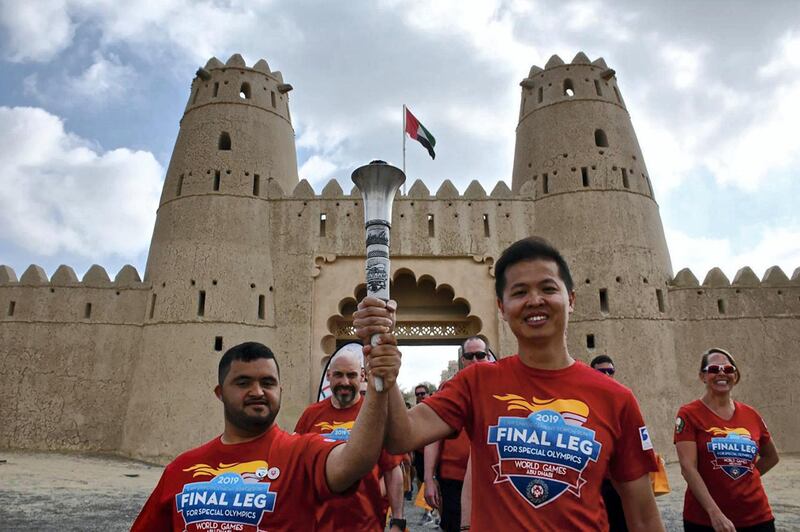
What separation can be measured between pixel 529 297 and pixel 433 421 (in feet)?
1.86

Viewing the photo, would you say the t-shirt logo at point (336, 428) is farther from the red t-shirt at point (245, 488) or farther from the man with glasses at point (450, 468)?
the red t-shirt at point (245, 488)

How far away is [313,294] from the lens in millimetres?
17297

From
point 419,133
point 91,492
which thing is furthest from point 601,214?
point 91,492

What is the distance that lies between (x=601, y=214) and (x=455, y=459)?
47.5 feet

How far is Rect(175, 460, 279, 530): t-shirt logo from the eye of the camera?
216 cm

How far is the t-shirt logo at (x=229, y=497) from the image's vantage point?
7.09 ft

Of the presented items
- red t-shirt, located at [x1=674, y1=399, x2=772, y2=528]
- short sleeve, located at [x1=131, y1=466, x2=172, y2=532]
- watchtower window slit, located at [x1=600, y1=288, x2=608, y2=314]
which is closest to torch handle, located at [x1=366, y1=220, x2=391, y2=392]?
short sleeve, located at [x1=131, y1=466, x2=172, y2=532]

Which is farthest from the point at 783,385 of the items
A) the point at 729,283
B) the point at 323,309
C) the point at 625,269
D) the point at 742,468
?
the point at 742,468

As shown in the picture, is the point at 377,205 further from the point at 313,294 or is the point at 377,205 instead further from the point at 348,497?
the point at 313,294

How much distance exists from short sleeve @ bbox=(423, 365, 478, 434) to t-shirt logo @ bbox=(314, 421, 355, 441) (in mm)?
2089

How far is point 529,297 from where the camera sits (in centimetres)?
207

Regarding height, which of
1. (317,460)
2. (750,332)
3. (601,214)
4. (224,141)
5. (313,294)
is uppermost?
(224,141)

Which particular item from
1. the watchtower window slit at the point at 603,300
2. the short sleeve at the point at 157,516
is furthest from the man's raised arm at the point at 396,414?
the watchtower window slit at the point at 603,300

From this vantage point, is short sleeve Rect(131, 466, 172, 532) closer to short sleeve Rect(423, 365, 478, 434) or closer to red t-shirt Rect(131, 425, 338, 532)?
red t-shirt Rect(131, 425, 338, 532)
